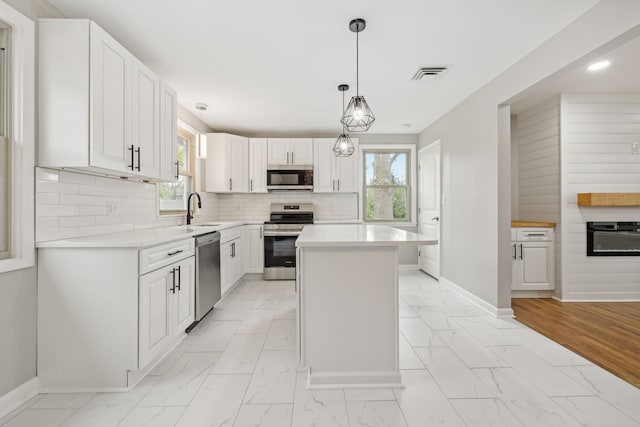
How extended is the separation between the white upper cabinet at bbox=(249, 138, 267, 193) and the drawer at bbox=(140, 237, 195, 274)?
8.09 feet

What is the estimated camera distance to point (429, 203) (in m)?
4.98

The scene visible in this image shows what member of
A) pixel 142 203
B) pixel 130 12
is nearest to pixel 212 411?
pixel 142 203

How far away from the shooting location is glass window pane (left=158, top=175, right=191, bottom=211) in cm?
356

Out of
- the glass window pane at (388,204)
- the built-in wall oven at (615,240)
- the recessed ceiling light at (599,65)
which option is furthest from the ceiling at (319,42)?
the built-in wall oven at (615,240)

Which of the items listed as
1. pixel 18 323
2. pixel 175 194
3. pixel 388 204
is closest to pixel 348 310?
pixel 18 323

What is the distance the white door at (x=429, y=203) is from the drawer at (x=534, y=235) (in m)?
1.10

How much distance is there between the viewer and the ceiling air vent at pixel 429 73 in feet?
9.66

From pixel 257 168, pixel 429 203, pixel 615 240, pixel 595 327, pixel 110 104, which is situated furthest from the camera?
pixel 257 168

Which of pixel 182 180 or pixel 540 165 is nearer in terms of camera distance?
pixel 540 165

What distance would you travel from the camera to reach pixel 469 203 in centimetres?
370

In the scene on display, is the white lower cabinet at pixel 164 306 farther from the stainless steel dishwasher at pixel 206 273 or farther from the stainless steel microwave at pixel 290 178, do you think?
the stainless steel microwave at pixel 290 178

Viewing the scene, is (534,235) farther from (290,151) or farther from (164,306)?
(164,306)

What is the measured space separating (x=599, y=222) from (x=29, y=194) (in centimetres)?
538

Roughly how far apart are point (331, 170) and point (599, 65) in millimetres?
3434
